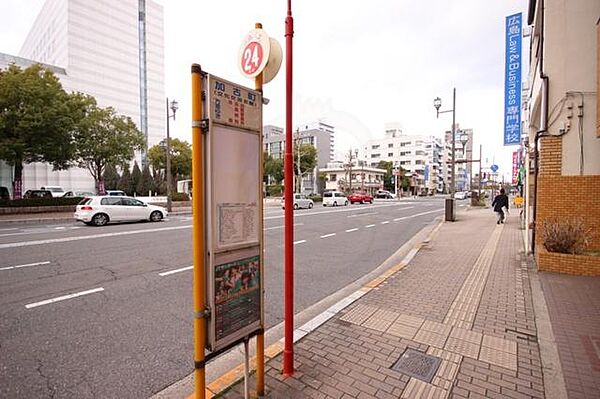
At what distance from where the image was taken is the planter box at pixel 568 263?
622 centimetres

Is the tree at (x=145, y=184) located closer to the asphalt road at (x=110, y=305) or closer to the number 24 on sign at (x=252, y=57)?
the asphalt road at (x=110, y=305)

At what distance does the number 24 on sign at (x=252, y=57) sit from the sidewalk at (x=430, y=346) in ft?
9.00

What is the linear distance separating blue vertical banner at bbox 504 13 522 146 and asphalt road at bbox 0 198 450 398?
28.2 feet

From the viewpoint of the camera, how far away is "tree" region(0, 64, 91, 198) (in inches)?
736

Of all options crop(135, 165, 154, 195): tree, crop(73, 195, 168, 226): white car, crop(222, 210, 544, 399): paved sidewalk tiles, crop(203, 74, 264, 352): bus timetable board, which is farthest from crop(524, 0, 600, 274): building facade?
crop(135, 165, 154, 195): tree

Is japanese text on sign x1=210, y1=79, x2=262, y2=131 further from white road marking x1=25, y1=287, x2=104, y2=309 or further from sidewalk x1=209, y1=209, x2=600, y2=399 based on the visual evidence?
white road marking x1=25, y1=287, x2=104, y2=309

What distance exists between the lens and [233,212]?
2428mm

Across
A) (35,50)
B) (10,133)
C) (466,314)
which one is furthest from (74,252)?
(35,50)

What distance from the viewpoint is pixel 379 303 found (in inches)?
195

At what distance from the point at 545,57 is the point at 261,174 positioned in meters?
8.91

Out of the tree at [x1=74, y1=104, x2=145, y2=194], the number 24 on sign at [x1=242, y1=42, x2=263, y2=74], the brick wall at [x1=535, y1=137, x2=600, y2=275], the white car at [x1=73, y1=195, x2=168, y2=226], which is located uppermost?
the tree at [x1=74, y1=104, x2=145, y2=194]

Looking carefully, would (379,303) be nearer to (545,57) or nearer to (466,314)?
(466,314)

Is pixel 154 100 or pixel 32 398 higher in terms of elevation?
pixel 154 100

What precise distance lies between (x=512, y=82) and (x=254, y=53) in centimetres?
1428
